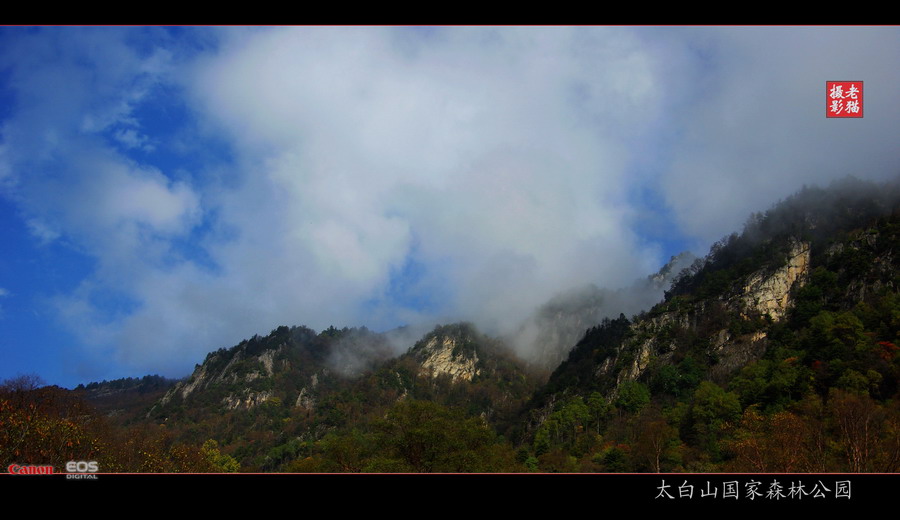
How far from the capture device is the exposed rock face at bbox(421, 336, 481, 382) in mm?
178000

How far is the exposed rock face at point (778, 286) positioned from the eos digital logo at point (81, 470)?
3955 inches

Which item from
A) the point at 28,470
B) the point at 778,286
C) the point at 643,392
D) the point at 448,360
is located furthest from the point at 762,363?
the point at 448,360

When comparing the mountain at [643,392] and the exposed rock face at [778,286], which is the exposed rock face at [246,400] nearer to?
the mountain at [643,392]

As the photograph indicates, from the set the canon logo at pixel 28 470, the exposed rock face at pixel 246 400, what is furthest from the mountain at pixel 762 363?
the exposed rock face at pixel 246 400

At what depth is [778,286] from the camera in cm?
9050

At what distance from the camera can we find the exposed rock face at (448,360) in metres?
178

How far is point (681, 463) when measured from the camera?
50.4m

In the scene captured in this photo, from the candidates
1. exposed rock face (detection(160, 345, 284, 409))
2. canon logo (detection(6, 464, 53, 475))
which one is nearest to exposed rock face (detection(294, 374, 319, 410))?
exposed rock face (detection(160, 345, 284, 409))

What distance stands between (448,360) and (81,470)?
570ft

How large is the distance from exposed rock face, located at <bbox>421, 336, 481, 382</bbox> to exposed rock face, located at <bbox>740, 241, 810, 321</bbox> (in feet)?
342
